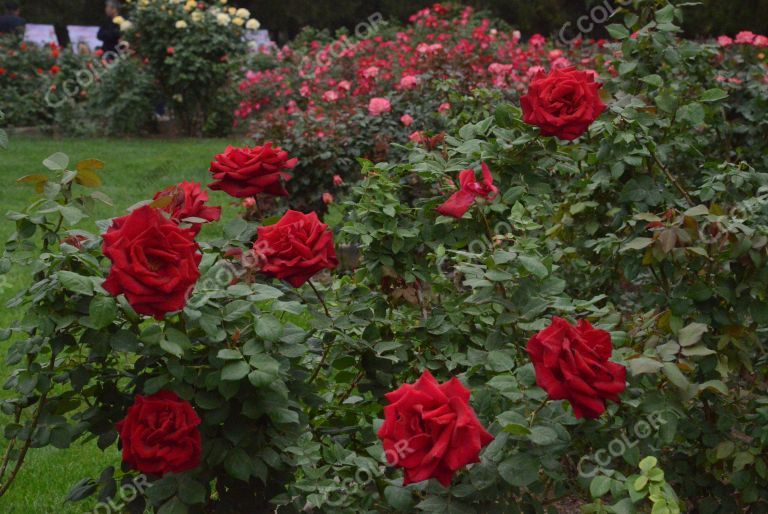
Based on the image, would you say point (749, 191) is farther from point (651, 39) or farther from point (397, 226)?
point (397, 226)

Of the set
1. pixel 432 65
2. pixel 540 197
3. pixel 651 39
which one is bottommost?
pixel 432 65

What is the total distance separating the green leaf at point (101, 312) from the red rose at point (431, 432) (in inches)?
20.6

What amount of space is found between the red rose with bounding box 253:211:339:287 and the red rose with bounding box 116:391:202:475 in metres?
0.31

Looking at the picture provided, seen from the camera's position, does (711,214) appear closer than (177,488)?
No

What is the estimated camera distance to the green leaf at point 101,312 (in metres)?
1.60

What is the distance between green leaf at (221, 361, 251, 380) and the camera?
5.27ft

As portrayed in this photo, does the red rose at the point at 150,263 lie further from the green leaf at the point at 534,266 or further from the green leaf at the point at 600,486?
the green leaf at the point at 600,486

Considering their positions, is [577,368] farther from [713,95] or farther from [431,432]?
[713,95]

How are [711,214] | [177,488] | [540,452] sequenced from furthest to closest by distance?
1. [711,214]
2. [177,488]
3. [540,452]

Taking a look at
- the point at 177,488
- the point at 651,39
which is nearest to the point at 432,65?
the point at 651,39

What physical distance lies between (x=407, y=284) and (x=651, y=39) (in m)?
1.06

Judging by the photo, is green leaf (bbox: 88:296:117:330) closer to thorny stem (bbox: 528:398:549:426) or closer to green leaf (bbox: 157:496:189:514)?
green leaf (bbox: 157:496:189:514)

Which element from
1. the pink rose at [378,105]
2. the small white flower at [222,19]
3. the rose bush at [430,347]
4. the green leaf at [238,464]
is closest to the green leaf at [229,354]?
the rose bush at [430,347]

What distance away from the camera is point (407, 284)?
2.26 metres
